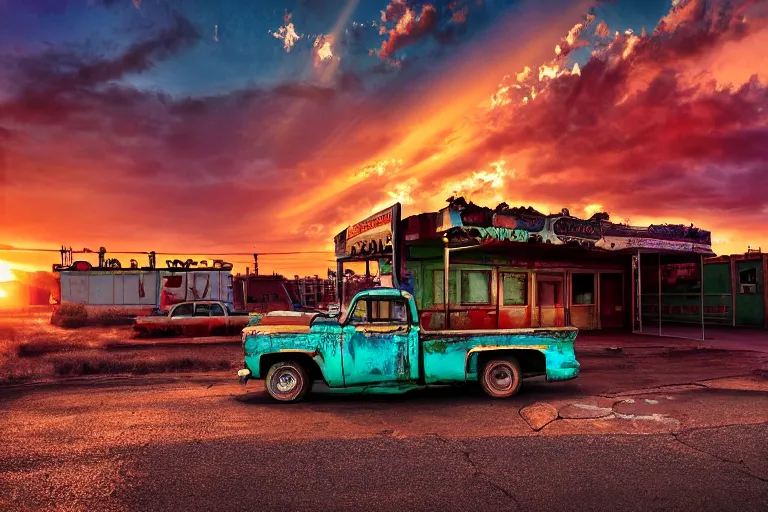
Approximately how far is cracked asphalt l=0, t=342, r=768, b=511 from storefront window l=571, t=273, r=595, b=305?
1083 cm

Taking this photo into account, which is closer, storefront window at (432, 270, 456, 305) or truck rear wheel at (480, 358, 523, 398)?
truck rear wheel at (480, 358, 523, 398)

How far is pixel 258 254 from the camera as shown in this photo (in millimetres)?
55188

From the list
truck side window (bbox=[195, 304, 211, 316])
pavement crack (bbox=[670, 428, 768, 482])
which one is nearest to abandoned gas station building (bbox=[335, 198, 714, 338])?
truck side window (bbox=[195, 304, 211, 316])

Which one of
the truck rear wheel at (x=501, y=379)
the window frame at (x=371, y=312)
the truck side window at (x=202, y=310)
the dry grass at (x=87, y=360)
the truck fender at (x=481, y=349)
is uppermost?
the window frame at (x=371, y=312)

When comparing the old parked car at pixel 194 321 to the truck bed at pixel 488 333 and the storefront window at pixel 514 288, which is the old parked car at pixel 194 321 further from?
the truck bed at pixel 488 333

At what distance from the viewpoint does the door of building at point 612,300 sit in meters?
21.1

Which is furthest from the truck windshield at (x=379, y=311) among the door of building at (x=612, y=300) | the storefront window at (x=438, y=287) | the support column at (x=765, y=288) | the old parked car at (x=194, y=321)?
the support column at (x=765, y=288)

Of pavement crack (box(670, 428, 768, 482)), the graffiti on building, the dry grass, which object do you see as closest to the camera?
pavement crack (box(670, 428, 768, 482))

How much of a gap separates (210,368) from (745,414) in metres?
10.3

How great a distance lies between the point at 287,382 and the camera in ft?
28.1

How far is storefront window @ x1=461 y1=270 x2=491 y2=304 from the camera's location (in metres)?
18.7

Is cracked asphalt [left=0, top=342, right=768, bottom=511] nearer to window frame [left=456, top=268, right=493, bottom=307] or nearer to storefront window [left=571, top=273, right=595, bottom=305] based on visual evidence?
window frame [left=456, top=268, right=493, bottom=307]

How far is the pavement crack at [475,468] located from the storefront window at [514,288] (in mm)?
13175

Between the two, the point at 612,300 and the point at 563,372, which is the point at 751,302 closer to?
the point at 612,300
